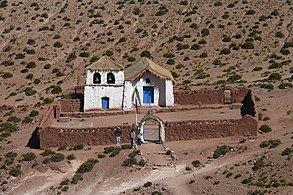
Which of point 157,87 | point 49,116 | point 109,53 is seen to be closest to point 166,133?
point 49,116

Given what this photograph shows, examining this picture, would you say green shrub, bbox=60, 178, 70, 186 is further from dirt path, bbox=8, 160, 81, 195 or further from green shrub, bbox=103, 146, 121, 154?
green shrub, bbox=103, 146, 121, 154

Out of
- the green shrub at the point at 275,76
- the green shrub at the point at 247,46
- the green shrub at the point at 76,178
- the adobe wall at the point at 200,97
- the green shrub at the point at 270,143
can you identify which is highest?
the green shrub at the point at 247,46

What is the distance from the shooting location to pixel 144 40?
8675 centimetres

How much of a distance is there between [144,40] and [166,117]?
39.5 meters

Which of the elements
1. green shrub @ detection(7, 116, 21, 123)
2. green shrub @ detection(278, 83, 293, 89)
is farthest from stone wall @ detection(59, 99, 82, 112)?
green shrub @ detection(278, 83, 293, 89)

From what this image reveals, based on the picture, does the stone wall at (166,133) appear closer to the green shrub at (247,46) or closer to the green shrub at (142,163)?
the green shrub at (142,163)

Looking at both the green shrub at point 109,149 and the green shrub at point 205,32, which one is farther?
the green shrub at point 205,32

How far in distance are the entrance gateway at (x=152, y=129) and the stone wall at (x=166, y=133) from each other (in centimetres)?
47

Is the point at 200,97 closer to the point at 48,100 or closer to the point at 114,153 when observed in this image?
the point at 114,153

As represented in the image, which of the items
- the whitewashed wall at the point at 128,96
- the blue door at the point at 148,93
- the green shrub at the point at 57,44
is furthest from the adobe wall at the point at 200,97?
the green shrub at the point at 57,44

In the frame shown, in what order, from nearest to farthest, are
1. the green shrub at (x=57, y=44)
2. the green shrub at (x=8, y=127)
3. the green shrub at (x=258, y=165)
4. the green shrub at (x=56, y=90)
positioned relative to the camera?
1. the green shrub at (x=258, y=165)
2. the green shrub at (x=8, y=127)
3. the green shrub at (x=56, y=90)
4. the green shrub at (x=57, y=44)

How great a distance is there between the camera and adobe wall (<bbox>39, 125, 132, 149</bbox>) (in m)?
42.2

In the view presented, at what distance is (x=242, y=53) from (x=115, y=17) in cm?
2642

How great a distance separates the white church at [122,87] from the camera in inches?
2035
